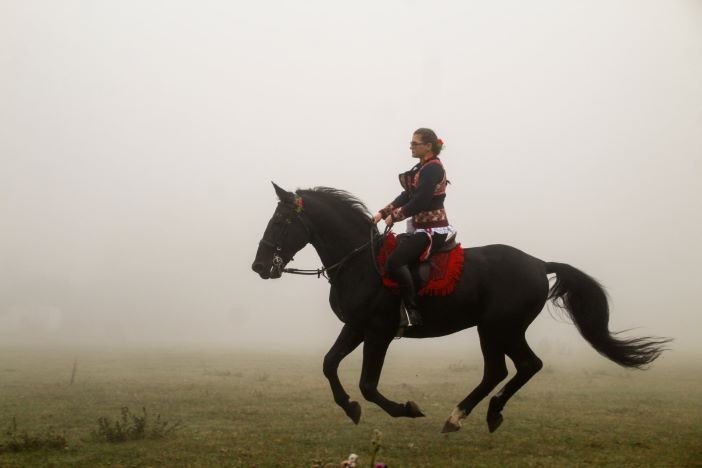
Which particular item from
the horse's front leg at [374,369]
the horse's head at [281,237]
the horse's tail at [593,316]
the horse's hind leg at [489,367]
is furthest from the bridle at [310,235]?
the horse's tail at [593,316]

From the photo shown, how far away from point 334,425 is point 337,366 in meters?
1.75

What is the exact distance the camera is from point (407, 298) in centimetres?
843

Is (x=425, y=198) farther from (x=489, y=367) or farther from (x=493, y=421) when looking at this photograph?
(x=493, y=421)

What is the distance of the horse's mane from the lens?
9359mm

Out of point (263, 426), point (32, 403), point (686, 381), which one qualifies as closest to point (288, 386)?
point (32, 403)

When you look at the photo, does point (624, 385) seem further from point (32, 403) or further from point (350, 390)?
point (32, 403)

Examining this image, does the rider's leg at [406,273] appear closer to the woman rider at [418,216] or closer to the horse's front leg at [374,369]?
the woman rider at [418,216]

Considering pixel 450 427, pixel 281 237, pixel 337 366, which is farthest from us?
pixel 281 237

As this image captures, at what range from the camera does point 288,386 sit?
57.6ft

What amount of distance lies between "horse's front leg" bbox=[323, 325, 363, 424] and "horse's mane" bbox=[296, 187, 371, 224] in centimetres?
166

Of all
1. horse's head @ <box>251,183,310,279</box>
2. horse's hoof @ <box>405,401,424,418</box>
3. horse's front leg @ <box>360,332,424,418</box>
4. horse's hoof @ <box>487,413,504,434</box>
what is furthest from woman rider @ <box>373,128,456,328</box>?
horse's hoof @ <box>487,413,504,434</box>

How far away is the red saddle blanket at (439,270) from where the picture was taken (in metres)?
8.59

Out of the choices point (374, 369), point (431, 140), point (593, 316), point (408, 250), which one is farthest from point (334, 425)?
point (431, 140)

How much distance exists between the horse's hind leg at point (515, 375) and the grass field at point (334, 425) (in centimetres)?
34
